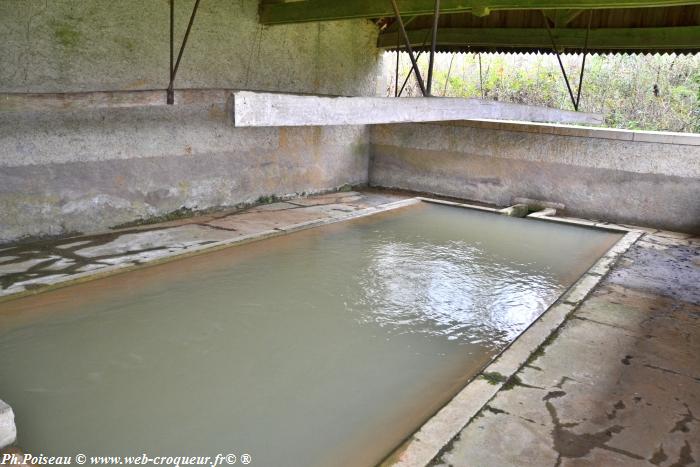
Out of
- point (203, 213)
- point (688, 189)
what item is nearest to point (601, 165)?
point (688, 189)

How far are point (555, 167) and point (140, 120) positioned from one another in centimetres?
629

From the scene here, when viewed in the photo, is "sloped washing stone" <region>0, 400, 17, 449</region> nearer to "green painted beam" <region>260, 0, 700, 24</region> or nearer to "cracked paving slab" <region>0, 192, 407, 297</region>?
"cracked paving slab" <region>0, 192, 407, 297</region>

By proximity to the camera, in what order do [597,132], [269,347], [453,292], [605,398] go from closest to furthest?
1. [605,398]
2. [269,347]
3. [453,292]
4. [597,132]

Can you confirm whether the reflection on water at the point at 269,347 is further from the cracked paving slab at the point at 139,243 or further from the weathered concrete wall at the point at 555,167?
the weathered concrete wall at the point at 555,167

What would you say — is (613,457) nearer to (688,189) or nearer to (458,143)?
(688,189)

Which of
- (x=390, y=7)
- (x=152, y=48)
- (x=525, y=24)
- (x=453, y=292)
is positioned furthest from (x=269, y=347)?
(x=525, y=24)

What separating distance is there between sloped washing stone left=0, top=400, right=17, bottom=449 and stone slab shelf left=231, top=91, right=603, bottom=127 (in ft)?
7.00

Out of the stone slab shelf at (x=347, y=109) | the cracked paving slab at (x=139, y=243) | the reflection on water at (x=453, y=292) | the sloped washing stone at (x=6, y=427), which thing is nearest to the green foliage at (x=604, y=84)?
the cracked paving slab at (x=139, y=243)

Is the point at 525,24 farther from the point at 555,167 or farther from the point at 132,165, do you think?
the point at 132,165

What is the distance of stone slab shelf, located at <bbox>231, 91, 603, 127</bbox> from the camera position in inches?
152

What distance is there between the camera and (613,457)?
288 cm

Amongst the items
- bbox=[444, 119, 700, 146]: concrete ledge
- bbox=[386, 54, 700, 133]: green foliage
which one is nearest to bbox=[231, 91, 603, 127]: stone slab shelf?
bbox=[444, 119, 700, 146]: concrete ledge

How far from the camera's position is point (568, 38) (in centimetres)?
883

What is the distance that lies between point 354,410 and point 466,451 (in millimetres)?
751
